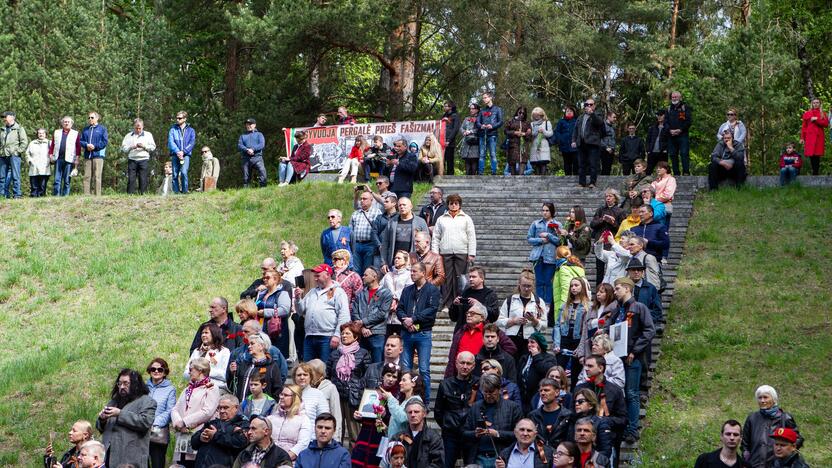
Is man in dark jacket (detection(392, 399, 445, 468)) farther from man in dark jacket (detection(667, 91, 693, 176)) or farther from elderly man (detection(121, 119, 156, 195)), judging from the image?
elderly man (detection(121, 119, 156, 195))

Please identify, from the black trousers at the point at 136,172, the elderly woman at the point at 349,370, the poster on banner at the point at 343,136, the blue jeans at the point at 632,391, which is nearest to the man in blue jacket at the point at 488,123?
the poster on banner at the point at 343,136

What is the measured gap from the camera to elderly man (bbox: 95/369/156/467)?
1182cm

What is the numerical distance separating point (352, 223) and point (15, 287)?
6736mm

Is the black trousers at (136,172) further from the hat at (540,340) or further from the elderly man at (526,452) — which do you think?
the elderly man at (526,452)

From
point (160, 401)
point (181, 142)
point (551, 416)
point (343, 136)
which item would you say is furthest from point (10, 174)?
point (551, 416)

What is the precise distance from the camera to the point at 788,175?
2189 centimetres

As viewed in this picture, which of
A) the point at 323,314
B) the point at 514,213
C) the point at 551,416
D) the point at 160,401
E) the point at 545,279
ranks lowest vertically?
the point at 160,401

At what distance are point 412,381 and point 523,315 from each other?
200 centimetres

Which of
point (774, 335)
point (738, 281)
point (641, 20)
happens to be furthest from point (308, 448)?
point (641, 20)

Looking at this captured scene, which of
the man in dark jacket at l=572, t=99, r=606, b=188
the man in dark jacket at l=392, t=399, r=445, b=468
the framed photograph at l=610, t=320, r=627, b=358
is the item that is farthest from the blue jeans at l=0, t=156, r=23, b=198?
the framed photograph at l=610, t=320, r=627, b=358

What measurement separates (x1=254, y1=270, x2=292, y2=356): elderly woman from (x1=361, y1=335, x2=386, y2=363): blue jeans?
42.3 inches

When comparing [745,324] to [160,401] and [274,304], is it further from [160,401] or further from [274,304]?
[160,401]

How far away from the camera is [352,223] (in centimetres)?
1658

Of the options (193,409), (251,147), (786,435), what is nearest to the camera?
(786,435)
